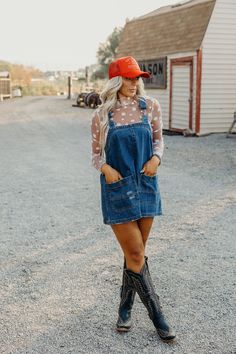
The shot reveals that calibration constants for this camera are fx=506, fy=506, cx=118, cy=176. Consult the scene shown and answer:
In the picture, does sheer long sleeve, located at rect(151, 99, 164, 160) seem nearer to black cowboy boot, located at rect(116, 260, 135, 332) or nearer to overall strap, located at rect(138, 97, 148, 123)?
overall strap, located at rect(138, 97, 148, 123)

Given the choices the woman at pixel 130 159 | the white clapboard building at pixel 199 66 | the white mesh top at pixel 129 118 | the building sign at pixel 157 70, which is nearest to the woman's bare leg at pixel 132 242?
the woman at pixel 130 159

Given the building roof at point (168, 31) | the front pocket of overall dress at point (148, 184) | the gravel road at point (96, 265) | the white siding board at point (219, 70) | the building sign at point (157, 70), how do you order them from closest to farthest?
the front pocket of overall dress at point (148, 184) → the gravel road at point (96, 265) → the white siding board at point (219, 70) → the building roof at point (168, 31) → the building sign at point (157, 70)

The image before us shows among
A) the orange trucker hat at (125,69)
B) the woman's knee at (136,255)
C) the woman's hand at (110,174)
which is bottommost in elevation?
the woman's knee at (136,255)

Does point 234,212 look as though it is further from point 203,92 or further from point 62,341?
point 203,92

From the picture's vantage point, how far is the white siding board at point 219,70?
1797cm

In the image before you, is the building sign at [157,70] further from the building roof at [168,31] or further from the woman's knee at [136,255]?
the woman's knee at [136,255]

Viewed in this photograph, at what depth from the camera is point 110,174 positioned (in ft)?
11.9

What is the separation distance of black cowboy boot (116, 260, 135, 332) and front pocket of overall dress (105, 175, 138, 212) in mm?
620

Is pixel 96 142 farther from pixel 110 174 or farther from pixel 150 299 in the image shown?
pixel 150 299

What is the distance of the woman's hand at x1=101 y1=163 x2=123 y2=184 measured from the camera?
3.62 metres

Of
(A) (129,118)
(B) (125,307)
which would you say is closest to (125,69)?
(A) (129,118)

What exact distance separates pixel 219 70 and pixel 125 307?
15.7m

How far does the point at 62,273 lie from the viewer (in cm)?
523

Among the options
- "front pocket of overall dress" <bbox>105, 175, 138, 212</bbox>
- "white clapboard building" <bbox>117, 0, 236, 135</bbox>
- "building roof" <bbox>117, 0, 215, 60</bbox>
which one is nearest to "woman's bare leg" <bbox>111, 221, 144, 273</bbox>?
"front pocket of overall dress" <bbox>105, 175, 138, 212</bbox>
